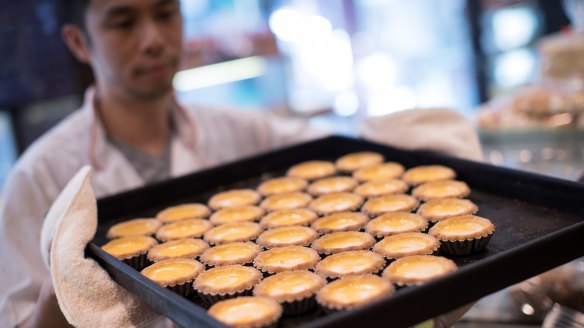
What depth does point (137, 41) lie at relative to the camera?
215cm

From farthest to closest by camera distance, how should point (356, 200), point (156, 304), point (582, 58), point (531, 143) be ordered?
point (582, 58) → point (531, 143) → point (356, 200) → point (156, 304)

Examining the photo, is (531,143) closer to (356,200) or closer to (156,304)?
(356,200)

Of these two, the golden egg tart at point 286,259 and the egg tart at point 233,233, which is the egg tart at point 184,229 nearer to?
the egg tart at point 233,233

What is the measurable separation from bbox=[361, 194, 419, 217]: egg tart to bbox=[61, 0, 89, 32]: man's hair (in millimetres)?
1096

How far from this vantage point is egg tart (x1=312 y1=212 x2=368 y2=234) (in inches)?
61.1

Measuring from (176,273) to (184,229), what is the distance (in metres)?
0.32

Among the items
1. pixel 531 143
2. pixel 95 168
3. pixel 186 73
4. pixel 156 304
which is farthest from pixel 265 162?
pixel 186 73

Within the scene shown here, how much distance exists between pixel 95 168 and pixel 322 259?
110 cm

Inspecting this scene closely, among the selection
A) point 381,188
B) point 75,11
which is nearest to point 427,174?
point 381,188

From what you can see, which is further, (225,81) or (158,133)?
(225,81)

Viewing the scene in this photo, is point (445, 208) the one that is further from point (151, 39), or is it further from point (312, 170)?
point (151, 39)

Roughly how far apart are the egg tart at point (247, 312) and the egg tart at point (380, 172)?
75 cm

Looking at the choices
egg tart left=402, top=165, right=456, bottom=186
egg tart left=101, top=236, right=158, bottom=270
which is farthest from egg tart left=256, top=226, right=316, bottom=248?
egg tart left=402, top=165, right=456, bottom=186

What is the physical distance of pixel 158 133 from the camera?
243cm
